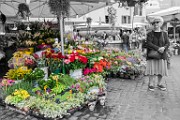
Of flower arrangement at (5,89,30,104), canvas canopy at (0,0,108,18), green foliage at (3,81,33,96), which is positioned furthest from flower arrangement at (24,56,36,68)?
canvas canopy at (0,0,108,18)

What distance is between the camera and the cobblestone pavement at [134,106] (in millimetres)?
4078

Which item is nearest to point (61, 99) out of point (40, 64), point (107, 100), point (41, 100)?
point (41, 100)

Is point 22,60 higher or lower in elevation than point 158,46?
lower

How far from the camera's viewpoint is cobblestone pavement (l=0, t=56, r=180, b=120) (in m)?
4.08

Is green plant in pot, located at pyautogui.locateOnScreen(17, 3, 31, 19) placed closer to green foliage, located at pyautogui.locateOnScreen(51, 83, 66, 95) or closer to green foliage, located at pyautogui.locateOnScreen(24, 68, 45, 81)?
green foliage, located at pyautogui.locateOnScreen(24, 68, 45, 81)

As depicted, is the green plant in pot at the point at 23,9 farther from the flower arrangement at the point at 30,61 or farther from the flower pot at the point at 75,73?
the flower pot at the point at 75,73

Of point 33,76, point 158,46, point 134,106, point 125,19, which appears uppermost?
point 125,19

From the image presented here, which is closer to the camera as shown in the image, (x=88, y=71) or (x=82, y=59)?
(x=82, y=59)

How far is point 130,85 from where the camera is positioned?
6301 millimetres

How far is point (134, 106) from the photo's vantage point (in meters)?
4.59

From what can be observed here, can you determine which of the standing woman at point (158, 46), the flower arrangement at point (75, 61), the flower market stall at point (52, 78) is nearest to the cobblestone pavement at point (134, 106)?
the flower market stall at point (52, 78)

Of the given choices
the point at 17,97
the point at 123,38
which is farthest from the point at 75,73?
the point at 123,38

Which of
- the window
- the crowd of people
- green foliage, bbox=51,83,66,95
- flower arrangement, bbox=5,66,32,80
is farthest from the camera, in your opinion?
the window

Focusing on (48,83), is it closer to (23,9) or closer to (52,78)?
(52,78)
